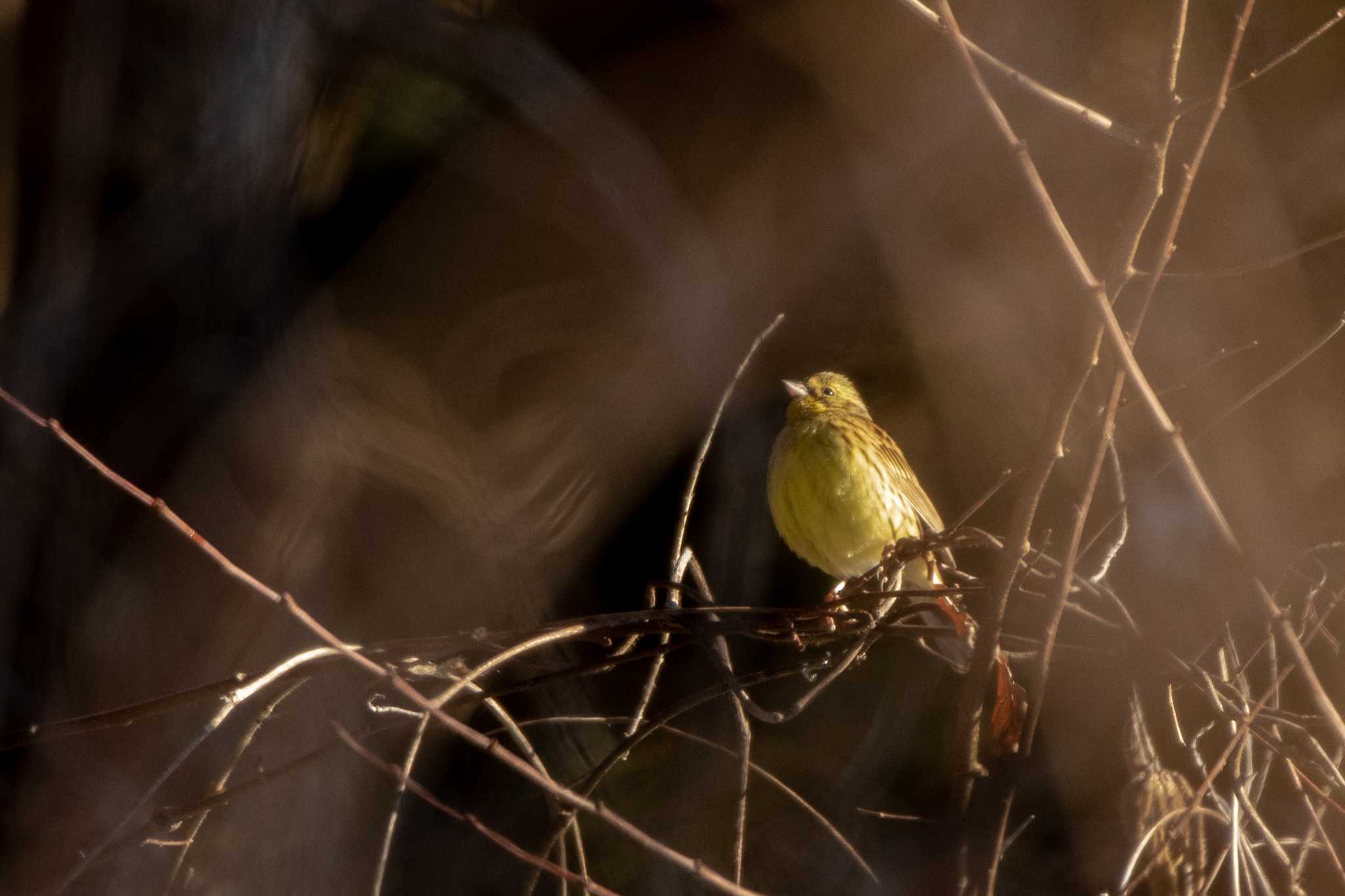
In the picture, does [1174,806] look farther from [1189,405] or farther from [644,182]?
[644,182]

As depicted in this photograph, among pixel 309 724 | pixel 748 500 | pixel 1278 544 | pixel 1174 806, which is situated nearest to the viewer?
pixel 1278 544

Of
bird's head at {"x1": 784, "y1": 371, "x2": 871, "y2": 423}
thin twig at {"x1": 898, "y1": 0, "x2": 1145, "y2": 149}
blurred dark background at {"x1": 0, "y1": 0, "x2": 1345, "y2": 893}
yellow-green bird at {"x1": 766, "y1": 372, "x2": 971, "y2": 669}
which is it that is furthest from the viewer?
bird's head at {"x1": 784, "y1": 371, "x2": 871, "y2": 423}

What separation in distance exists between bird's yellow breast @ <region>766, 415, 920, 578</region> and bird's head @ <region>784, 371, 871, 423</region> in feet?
0.10

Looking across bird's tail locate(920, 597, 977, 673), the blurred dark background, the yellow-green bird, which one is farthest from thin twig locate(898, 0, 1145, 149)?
the yellow-green bird

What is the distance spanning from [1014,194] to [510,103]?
4.41 ft

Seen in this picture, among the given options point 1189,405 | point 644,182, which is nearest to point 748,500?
point 644,182

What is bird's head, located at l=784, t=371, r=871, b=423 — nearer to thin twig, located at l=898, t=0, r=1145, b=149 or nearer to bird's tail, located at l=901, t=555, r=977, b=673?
bird's tail, located at l=901, t=555, r=977, b=673

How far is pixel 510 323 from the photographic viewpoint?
11.2 feet

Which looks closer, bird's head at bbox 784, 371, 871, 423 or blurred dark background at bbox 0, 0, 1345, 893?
blurred dark background at bbox 0, 0, 1345, 893

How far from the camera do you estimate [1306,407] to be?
2.94m

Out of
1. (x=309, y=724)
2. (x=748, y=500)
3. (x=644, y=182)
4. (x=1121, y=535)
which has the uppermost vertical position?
(x=644, y=182)

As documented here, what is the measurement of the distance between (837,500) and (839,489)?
0.03 m

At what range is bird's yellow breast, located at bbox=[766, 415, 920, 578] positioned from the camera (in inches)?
129

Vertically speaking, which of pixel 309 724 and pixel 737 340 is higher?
pixel 737 340
